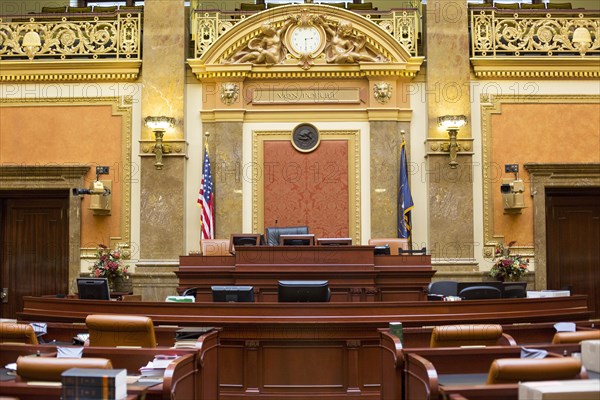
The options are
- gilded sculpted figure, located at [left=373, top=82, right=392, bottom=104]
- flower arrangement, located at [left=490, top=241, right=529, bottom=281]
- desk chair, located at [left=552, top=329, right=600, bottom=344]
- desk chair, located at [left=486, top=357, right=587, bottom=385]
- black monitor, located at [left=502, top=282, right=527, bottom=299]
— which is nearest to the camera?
desk chair, located at [left=486, top=357, right=587, bottom=385]

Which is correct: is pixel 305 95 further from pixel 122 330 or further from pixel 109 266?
pixel 122 330

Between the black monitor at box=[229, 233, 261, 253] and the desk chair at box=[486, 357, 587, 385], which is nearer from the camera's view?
the desk chair at box=[486, 357, 587, 385]

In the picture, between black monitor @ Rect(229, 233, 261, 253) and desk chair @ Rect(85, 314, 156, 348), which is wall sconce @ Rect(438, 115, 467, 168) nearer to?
black monitor @ Rect(229, 233, 261, 253)

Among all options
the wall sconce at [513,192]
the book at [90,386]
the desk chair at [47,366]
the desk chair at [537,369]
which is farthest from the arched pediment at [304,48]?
the book at [90,386]

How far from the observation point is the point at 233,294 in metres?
6.82

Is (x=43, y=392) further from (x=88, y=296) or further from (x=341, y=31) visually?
(x=341, y=31)

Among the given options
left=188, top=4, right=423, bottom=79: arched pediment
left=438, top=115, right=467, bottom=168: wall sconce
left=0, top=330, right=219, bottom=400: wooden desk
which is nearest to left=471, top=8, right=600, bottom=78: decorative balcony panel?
left=438, top=115, right=467, bottom=168: wall sconce

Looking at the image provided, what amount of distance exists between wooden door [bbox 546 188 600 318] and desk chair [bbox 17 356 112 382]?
9.58 meters

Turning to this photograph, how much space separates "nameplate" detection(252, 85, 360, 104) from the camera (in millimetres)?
11672

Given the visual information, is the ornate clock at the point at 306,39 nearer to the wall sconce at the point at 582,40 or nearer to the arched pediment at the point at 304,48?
the arched pediment at the point at 304,48

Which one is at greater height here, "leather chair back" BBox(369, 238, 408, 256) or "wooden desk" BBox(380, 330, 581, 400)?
"leather chair back" BBox(369, 238, 408, 256)

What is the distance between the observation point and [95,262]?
11.3 m

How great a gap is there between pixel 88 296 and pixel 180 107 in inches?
186

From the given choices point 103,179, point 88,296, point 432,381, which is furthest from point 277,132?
point 432,381
